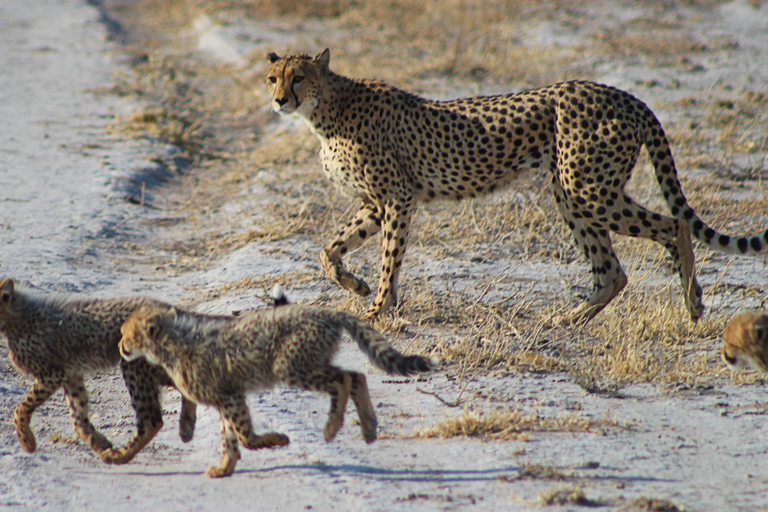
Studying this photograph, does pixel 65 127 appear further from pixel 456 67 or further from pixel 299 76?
pixel 299 76

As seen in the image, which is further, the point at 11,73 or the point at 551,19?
the point at 551,19

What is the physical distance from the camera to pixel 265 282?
6.28 m

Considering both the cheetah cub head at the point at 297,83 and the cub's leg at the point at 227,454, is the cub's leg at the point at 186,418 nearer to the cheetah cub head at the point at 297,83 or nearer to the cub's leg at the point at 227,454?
the cub's leg at the point at 227,454

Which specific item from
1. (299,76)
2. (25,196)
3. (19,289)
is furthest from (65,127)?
(19,289)

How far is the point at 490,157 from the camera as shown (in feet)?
18.5

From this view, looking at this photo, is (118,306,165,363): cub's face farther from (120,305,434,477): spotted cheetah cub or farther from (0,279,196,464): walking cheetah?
(0,279,196,464): walking cheetah

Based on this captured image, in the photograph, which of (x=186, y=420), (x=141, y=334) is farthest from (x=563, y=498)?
(x=141, y=334)

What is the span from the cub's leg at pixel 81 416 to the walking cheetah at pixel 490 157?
191 cm

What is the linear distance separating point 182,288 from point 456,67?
666 cm

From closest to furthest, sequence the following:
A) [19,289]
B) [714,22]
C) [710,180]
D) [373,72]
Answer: [19,289]
[710,180]
[373,72]
[714,22]

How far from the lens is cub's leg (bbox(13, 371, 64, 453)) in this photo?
4094 millimetres

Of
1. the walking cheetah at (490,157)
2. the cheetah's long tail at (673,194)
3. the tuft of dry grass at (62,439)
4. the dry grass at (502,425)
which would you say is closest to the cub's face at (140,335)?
the tuft of dry grass at (62,439)

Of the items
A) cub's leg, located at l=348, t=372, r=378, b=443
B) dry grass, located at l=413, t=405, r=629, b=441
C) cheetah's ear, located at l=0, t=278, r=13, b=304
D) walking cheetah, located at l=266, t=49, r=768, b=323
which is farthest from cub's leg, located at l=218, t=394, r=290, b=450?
walking cheetah, located at l=266, t=49, r=768, b=323

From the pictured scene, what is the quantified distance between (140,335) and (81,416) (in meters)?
0.56
